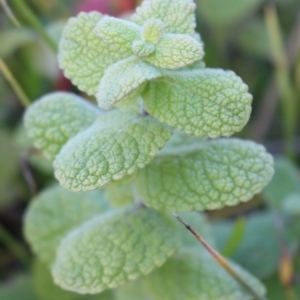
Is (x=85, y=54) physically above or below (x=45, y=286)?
above

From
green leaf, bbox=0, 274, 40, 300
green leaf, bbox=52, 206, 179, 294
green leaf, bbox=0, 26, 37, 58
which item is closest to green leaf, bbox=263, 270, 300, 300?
green leaf, bbox=52, 206, 179, 294

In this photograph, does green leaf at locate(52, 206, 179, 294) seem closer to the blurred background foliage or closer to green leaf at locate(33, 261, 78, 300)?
the blurred background foliage

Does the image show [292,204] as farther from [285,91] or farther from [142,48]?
[142,48]

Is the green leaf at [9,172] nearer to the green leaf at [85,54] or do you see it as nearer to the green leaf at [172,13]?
the green leaf at [85,54]

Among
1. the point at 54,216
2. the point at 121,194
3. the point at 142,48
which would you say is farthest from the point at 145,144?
the point at 54,216

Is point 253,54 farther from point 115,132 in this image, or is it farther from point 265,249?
point 115,132
